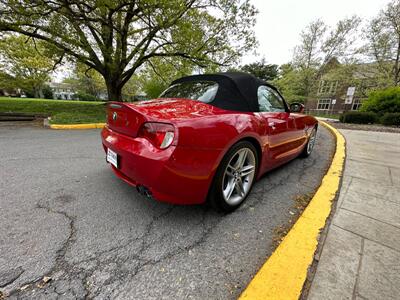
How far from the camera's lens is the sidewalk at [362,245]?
3.72 ft

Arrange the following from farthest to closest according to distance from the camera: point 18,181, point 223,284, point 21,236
Result: point 18,181
point 21,236
point 223,284

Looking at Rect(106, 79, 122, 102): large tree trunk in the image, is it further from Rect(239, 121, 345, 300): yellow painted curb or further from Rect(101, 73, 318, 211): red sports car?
Rect(239, 121, 345, 300): yellow painted curb

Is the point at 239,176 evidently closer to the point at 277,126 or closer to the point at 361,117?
the point at 277,126

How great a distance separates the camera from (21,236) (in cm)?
148

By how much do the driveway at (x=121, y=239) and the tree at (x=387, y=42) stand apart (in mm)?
25685

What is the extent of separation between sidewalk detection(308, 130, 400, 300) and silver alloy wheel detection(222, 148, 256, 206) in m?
0.82

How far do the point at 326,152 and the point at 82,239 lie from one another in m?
4.90

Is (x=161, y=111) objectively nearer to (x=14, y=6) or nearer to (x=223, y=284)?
(x=223, y=284)

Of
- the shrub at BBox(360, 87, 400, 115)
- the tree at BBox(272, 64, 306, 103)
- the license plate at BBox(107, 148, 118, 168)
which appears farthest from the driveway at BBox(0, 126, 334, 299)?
the tree at BBox(272, 64, 306, 103)

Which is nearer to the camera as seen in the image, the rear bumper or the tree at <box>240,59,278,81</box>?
the rear bumper

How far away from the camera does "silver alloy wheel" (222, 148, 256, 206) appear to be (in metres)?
1.94

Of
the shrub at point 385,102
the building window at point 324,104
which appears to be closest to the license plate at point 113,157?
the shrub at point 385,102

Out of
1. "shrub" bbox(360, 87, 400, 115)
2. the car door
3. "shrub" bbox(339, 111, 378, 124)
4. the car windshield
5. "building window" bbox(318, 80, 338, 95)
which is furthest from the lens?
"building window" bbox(318, 80, 338, 95)

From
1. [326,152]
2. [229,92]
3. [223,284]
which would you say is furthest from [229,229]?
[326,152]
